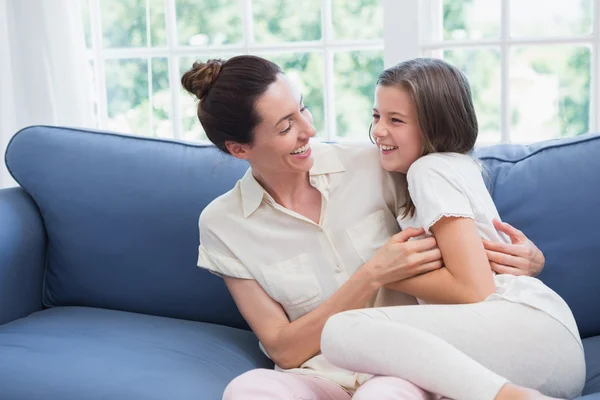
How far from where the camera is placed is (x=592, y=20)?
279 centimetres

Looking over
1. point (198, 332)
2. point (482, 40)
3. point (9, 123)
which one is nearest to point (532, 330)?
point (198, 332)

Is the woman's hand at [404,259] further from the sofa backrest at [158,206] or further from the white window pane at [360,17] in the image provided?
the white window pane at [360,17]

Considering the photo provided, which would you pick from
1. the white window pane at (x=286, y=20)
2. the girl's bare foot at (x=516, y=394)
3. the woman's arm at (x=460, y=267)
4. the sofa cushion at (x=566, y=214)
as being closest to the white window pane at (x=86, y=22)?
the white window pane at (x=286, y=20)

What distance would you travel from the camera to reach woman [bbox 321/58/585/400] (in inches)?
62.5

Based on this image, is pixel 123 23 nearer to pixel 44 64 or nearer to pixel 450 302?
pixel 44 64

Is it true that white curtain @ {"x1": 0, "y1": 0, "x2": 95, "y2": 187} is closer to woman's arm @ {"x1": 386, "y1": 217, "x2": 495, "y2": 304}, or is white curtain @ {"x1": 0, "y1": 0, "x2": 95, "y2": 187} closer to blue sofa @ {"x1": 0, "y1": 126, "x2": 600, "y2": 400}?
blue sofa @ {"x1": 0, "y1": 126, "x2": 600, "y2": 400}

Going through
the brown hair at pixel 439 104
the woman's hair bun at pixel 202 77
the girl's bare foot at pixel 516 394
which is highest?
the woman's hair bun at pixel 202 77

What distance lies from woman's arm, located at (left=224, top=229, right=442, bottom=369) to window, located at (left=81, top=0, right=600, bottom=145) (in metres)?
1.18

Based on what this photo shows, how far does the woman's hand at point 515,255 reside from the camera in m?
1.83

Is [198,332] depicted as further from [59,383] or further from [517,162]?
[517,162]

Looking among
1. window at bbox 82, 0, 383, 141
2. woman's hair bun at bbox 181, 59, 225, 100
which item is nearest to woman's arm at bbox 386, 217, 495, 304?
woman's hair bun at bbox 181, 59, 225, 100

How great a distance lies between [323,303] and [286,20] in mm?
1620

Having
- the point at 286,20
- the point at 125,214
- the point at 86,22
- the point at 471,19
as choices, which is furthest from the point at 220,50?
the point at 125,214

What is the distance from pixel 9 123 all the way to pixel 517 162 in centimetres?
195
